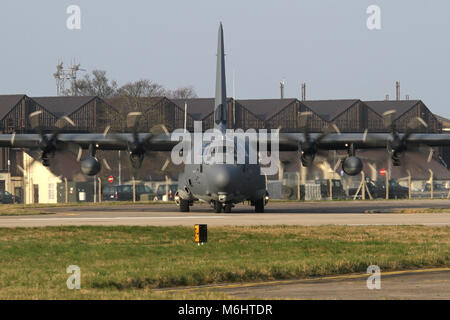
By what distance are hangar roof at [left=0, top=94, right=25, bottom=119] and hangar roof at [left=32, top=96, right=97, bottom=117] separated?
3.82 m

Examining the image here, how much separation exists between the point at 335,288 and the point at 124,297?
14.3 ft

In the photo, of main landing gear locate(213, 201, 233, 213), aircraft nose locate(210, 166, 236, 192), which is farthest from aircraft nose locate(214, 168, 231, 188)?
main landing gear locate(213, 201, 233, 213)

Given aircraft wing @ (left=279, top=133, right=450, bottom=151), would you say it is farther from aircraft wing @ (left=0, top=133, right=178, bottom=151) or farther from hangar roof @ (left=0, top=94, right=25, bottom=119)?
hangar roof @ (left=0, top=94, right=25, bottom=119)

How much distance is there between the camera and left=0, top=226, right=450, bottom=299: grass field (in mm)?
17484

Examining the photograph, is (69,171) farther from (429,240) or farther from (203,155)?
(429,240)

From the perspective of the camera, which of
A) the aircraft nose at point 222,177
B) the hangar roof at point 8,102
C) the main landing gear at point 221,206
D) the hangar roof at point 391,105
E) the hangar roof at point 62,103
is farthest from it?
the hangar roof at point 391,105

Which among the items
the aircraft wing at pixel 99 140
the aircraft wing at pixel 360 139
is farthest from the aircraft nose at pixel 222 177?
the aircraft wing at pixel 99 140

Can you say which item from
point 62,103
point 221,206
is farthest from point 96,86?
point 221,206

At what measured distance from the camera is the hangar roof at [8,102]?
107938 millimetres

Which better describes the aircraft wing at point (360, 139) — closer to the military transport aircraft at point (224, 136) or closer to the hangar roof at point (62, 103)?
the military transport aircraft at point (224, 136)

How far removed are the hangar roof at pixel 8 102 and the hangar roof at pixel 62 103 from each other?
3.82 m

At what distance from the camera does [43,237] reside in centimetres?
2741

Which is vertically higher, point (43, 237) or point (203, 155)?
point (203, 155)

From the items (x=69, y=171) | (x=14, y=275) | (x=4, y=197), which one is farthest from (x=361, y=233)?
(x=4, y=197)
